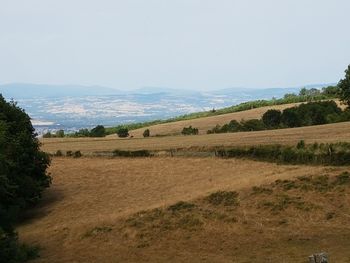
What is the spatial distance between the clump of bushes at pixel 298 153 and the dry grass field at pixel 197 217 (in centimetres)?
117

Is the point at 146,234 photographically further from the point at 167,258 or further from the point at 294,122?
the point at 294,122

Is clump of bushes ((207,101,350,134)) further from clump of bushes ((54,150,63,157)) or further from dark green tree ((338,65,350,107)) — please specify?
clump of bushes ((54,150,63,157))

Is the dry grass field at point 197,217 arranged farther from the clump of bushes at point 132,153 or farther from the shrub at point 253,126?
the shrub at point 253,126

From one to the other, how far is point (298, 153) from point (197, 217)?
426 inches

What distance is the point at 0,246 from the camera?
2616 cm

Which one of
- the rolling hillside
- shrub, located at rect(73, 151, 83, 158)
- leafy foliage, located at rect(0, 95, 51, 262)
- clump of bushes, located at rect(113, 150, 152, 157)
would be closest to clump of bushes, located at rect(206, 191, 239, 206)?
the rolling hillside

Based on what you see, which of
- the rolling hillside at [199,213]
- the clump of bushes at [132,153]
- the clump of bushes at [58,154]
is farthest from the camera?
the clump of bushes at [58,154]

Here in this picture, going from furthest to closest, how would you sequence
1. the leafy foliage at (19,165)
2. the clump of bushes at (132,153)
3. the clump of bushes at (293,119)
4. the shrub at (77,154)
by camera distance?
the clump of bushes at (293,119) < the shrub at (77,154) < the clump of bushes at (132,153) < the leafy foliage at (19,165)

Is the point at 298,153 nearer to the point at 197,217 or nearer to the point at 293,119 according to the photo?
the point at 197,217

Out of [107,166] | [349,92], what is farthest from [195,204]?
[349,92]

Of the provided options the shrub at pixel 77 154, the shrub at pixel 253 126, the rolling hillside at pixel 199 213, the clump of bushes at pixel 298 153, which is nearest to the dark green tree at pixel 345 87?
the shrub at pixel 253 126

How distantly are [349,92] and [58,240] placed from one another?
44239 millimetres

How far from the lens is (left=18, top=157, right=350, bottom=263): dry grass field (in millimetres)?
27109

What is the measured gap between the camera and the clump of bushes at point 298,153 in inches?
1421
